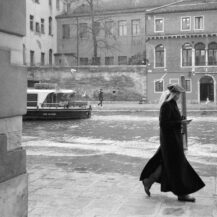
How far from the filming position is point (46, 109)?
1211 inches

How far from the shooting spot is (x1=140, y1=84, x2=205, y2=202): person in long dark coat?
7164mm

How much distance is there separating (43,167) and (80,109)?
21039 mm

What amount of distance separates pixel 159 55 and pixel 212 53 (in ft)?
18.1

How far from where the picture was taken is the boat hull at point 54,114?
30641 mm

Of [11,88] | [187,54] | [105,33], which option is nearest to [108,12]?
[105,33]

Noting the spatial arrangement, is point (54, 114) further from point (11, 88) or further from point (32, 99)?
point (11, 88)

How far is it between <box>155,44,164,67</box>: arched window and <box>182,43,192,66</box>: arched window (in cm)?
222

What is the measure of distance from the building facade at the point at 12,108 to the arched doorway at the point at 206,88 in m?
45.8

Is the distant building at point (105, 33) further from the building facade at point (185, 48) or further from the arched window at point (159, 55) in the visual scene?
the building facade at point (185, 48)

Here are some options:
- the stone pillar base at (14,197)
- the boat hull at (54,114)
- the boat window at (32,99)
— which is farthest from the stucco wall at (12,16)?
the boat window at (32,99)

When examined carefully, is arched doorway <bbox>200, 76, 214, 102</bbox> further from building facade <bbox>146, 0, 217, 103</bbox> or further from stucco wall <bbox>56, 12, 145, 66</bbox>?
stucco wall <bbox>56, 12, 145, 66</bbox>

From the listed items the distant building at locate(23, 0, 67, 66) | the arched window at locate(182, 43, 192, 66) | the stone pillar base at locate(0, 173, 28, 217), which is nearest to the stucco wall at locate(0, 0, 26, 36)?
the stone pillar base at locate(0, 173, 28, 217)

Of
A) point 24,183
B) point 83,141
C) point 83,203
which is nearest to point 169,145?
point 83,203

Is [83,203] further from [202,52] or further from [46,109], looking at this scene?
[202,52]
